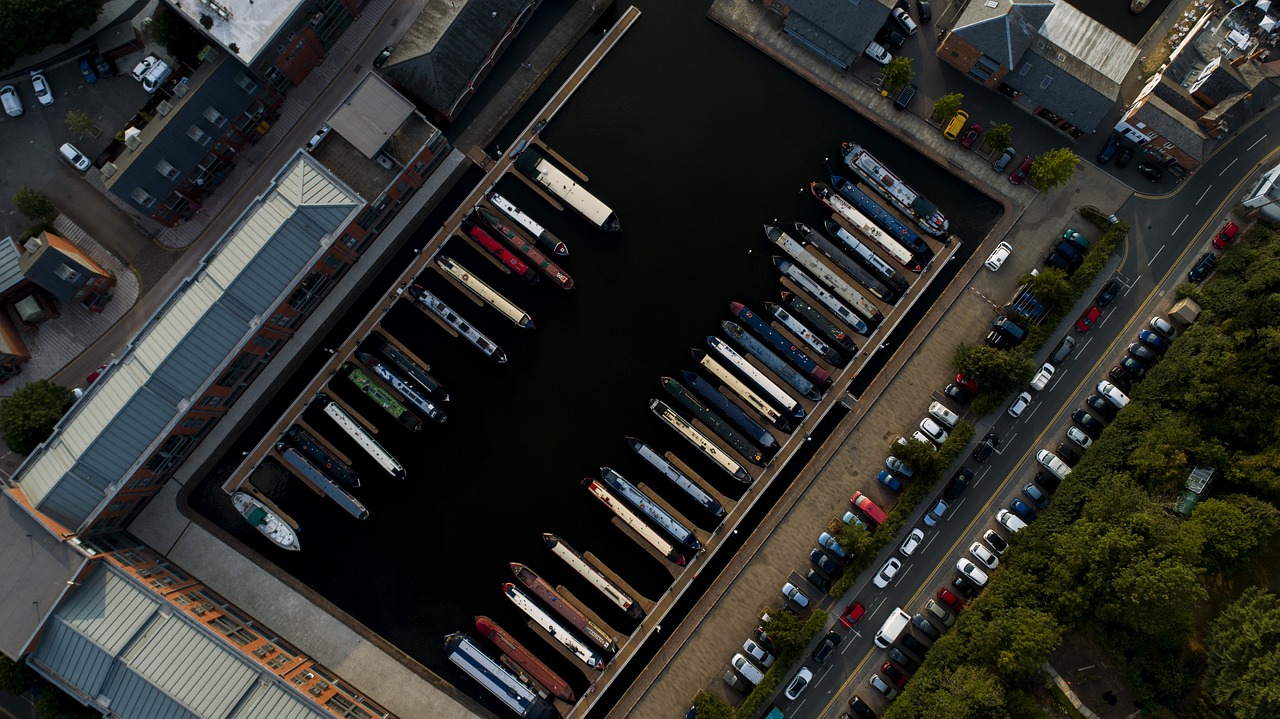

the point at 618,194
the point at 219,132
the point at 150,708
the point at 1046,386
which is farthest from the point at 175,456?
the point at 1046,386

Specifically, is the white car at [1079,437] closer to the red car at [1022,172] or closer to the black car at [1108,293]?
the black car at [1108,293]

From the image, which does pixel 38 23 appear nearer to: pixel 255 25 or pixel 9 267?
pixel 255 25

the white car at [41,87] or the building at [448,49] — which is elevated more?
the building at [448,49]

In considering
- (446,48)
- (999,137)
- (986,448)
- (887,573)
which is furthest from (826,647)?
(446,48)

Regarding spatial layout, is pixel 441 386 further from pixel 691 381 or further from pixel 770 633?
pixel 770 633

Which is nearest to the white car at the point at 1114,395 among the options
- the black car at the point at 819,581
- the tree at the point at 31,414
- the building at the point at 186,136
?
the black car at the point at 819,581
